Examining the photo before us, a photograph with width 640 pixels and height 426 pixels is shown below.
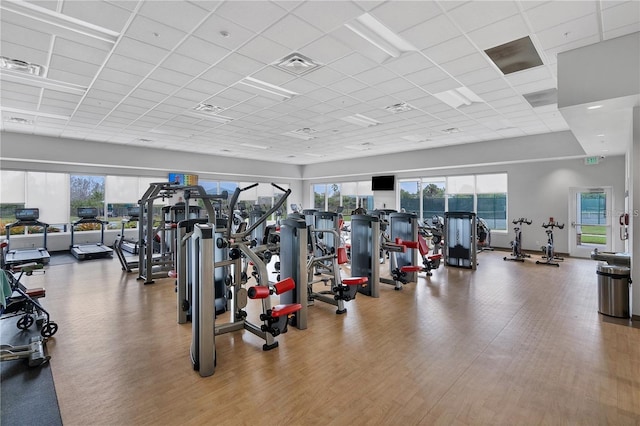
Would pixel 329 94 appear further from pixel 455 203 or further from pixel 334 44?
pixel 455 203

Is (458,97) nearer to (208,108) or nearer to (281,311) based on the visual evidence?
(208,108)

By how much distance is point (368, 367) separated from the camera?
308 cm

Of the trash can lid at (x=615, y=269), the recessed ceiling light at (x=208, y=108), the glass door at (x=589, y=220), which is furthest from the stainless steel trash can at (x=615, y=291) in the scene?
the recessed ceiling light at (x=208, y=108)

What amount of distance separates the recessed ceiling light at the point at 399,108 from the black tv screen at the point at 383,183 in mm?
6485

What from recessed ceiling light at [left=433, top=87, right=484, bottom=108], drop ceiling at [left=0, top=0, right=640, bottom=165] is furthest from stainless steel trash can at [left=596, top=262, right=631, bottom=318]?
recessed ceiling light at [left=433, top=87, right=484, bottom=108]

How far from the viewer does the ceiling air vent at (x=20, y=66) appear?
4417 mm

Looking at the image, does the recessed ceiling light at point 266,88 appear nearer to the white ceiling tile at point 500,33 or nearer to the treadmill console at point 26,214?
the white ceiling tile at point 500,33

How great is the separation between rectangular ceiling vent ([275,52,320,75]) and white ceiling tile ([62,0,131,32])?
1.88 metres

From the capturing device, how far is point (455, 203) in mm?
11859

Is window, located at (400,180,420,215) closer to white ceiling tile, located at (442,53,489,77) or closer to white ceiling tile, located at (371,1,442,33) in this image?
white ceiling tile, located at (442,53,489,77)

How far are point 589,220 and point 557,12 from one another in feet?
26.5

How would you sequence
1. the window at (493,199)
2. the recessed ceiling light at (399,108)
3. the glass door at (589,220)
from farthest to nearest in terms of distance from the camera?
the window at (493,199)
the glass door at (589,220)
the recessed ceiling light at (399,108)

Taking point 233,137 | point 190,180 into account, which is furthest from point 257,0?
point 190,180

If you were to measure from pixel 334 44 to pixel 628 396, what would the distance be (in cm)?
450
